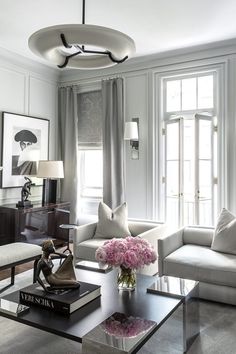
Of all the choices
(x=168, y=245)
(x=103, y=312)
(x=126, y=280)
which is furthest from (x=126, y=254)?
(x=168, y=245)

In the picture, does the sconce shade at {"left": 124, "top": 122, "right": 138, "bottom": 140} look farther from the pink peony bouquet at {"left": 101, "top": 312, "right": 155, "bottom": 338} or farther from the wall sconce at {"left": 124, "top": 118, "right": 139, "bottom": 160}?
the pink peony bouquet at {"left": 101, "top": 312, "right": 155, "bottom": 338}

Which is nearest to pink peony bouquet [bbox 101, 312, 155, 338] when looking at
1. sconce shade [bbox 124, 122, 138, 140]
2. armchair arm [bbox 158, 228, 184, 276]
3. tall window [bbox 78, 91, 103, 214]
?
armchair arm [bbox 158, 228, 184, 276]

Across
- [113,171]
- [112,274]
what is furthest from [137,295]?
[113,171]

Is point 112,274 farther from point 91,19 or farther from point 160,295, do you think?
point 91,19

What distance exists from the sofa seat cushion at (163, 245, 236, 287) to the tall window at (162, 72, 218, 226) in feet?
4.53

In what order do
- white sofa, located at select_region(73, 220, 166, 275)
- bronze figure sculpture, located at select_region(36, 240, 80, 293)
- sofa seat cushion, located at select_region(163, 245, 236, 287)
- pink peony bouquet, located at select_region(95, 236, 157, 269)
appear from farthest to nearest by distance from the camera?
white sofa, located at select_region(73, 220, 166, 275) < sofa seat cushion, located at select_region(163, 245, 236, 287) < pink peony bouquet, located at select_region(95, 236, 157, 269) < bronze figure sculpture, located at select_region(36, 240, 80, 293)

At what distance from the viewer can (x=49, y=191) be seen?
5.09m

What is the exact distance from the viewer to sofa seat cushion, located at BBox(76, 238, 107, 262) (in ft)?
12.0

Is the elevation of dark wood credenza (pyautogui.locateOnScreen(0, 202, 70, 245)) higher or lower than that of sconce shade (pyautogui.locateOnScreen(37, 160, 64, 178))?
lower

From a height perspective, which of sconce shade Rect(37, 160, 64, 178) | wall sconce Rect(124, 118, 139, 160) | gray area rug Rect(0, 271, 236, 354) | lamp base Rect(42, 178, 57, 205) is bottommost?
gray area rug Rect(0, 271, 236, 354)

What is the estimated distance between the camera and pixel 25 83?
512 cm

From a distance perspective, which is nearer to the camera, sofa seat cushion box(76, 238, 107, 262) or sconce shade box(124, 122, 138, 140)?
sofa seat cushion box(76, 238, 107, 262)

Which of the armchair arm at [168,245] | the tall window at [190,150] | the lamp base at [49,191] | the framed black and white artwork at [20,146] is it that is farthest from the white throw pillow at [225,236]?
the framed black and white artwork at [20,146]

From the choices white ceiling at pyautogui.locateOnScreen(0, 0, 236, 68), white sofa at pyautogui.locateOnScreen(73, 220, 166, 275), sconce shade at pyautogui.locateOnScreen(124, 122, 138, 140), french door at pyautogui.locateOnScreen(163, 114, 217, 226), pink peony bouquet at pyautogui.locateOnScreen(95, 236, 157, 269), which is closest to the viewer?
pink peony bouquet at pyautogui.locateOnScreen(95, 236, 157, 269)
